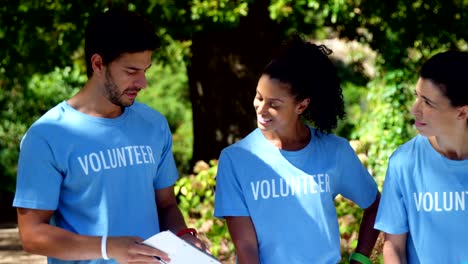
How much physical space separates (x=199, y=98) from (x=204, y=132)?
317mm

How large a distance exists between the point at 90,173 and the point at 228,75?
554 cm

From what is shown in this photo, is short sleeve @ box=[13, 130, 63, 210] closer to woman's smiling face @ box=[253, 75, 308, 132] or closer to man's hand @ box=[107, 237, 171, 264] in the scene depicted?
man's hand @ box=[107, 237, 171, 264]

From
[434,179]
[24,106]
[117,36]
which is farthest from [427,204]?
[24,106]

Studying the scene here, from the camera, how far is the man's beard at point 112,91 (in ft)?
11.0

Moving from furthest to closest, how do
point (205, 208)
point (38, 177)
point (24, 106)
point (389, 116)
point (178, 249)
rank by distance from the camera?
1. point (24, 106)
2. point (389, 116)
3. point (205, 208)
4. point (38, 177)
5. point (178, 249)

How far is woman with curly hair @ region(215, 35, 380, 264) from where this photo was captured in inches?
138

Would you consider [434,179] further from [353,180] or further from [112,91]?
[112,91]

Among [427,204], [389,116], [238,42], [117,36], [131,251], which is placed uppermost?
[117,36]

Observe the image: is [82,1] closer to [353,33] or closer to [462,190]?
[353,33]

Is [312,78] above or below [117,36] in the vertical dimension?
below

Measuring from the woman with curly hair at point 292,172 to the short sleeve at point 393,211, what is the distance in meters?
0.22

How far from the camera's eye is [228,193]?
3545mm

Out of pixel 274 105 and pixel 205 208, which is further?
pixel 205 208

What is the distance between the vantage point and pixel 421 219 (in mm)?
3352
